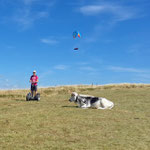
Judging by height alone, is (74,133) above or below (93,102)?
below

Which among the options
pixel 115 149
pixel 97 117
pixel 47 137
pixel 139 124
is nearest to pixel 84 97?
pixel 97 117

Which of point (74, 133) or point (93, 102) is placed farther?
point (93, 102)

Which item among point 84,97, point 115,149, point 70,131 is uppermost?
point 84,97

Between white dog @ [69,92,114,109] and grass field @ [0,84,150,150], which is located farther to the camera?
white dog @ [69,92,114,109]

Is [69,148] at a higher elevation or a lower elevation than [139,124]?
lower

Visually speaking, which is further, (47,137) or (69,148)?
(47,137)

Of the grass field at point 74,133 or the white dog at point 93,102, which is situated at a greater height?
the white dog at point 93,102

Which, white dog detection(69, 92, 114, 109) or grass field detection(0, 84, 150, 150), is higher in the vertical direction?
white dog detection(69, 92, 114, 109)

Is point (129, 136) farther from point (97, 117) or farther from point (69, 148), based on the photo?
point (97, 117)

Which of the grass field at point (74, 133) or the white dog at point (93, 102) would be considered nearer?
the grass field at point (74, 133)

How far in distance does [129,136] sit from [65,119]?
12.5 ft

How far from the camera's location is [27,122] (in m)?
11.2

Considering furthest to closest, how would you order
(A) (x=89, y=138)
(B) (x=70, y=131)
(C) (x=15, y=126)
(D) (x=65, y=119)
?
(D) (x=65, y=119) < (C) (x=15, y=126) < (B) (x=70, y=131) < (A) (x=89, y=138)

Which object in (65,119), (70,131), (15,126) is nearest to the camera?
(70,131)
